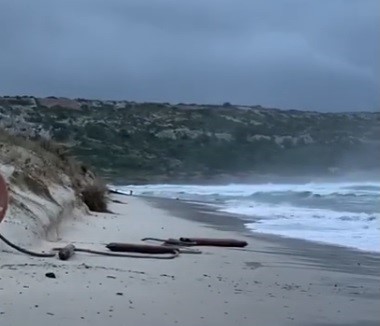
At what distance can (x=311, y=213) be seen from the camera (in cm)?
2405

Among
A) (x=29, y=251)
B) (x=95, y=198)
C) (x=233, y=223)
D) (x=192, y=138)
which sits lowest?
(x=233, y=223)

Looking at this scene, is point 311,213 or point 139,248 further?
point 311,213

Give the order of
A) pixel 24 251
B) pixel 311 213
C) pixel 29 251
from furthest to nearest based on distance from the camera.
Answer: pixel 311 213
pixel 29 251
pixel 24 251

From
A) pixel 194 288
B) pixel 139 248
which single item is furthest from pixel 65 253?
pixel 194 288

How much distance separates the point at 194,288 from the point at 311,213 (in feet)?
49.8

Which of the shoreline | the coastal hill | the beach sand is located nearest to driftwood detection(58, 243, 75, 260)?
the beach sand

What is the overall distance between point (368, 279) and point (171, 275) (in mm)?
2555

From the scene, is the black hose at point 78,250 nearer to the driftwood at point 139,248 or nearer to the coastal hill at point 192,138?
the driftwood at point 139,248

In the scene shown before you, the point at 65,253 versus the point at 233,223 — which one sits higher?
the point at 65,253

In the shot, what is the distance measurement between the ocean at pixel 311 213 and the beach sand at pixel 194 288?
292 cm

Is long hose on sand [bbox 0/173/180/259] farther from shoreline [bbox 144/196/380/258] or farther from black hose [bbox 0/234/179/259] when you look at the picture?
shoreline [bbox 144/196/380/258]

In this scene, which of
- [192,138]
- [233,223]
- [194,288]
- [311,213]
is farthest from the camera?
[192,138]

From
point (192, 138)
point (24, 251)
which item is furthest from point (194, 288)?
point (192, 138)

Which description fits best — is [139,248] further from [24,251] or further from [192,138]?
[192,138]
